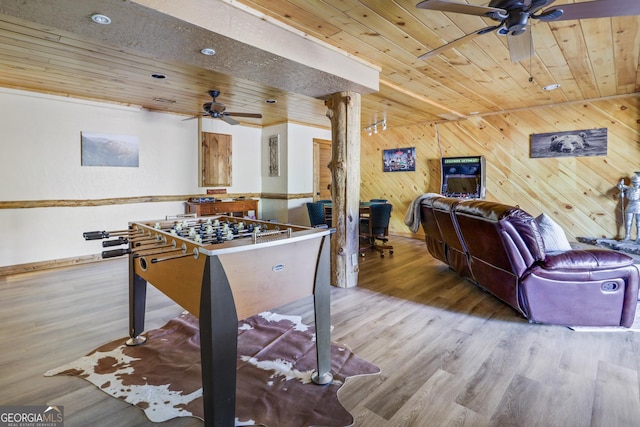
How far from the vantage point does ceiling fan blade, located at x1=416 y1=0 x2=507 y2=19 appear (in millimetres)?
1888

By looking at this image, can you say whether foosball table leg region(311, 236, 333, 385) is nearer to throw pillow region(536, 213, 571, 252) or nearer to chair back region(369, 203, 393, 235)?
throw pillow region(536, 213, 571, 252)

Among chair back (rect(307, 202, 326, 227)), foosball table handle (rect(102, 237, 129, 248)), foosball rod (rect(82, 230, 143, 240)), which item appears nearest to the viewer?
foosball table handle (rect(102, 237, 129, 248))

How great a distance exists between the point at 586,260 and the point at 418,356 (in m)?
1.63

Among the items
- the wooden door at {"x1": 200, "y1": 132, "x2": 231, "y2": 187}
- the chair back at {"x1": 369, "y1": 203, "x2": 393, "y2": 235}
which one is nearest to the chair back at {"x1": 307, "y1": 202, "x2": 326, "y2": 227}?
the chair back at {"x1": 369, "y1": 203, "x2": 393, "y2": 235}

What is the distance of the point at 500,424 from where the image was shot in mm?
1634

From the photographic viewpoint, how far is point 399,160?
720cm

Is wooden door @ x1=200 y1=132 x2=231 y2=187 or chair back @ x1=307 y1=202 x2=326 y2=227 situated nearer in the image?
chair back @ x1=307 y1=202 x2=326 y2=227

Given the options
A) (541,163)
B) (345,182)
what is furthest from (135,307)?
(541,163)

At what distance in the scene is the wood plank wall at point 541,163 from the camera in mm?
4965

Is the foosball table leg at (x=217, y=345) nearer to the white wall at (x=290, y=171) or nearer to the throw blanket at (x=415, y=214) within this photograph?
the throw blanket at (x=415, y=214)

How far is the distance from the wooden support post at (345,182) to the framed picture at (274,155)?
3.09 metres

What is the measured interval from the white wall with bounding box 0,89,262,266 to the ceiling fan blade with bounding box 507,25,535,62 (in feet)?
17.2

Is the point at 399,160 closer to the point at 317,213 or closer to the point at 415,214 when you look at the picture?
the point at 317,213

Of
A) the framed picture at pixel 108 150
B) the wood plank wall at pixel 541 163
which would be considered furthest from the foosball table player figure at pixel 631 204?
the framed picture at pixel 108 150
